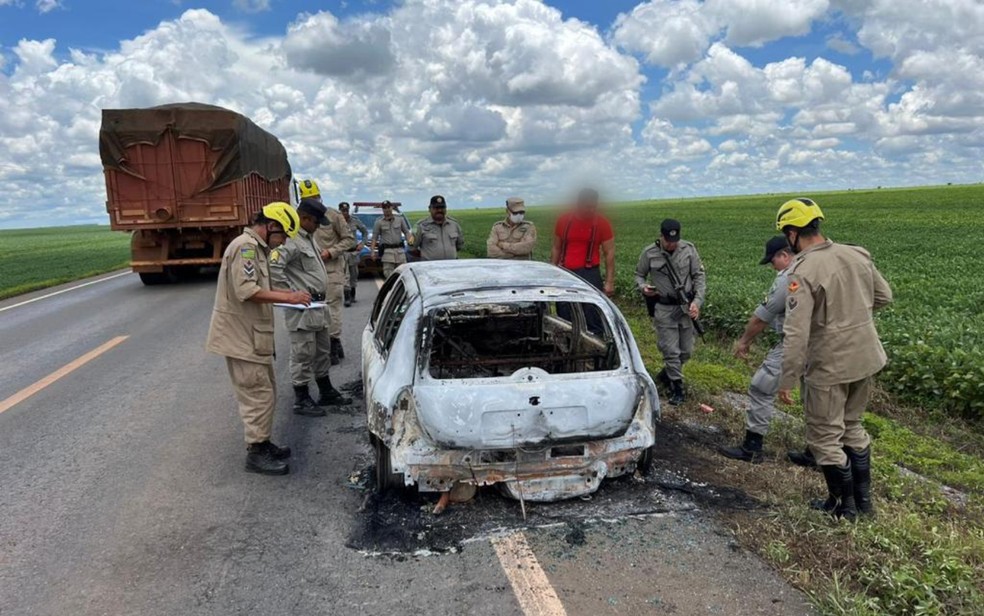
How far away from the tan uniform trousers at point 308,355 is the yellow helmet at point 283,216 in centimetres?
137

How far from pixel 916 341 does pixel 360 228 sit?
10258mm

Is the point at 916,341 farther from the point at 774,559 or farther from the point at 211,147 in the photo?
the point at 211,147

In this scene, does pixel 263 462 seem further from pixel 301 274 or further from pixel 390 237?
pixel 390 237

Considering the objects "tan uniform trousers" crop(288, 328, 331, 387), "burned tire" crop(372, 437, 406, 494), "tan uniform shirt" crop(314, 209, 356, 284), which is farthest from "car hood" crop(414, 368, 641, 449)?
"tan uniform shirt" crop(314, 209, 356, 284)

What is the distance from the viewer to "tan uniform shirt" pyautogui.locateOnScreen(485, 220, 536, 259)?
776 cm

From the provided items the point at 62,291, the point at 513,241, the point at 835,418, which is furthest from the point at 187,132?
the point at 835,418

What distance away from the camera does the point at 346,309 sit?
10906 mm

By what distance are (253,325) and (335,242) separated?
402 cm

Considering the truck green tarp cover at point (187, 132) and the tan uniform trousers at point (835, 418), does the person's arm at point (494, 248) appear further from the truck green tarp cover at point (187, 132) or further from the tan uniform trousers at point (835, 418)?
the truck green tarp cover at point (187, 132)

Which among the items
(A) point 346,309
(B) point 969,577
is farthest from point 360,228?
(B) point 969,577

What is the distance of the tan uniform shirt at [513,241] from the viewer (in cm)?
776

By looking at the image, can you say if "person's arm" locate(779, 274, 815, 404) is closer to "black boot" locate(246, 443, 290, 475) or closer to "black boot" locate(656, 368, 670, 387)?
"black boot" locate(656, 368, 670, 387)

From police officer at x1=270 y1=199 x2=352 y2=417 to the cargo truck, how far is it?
8821 mm

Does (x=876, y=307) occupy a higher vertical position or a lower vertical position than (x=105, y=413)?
higher
